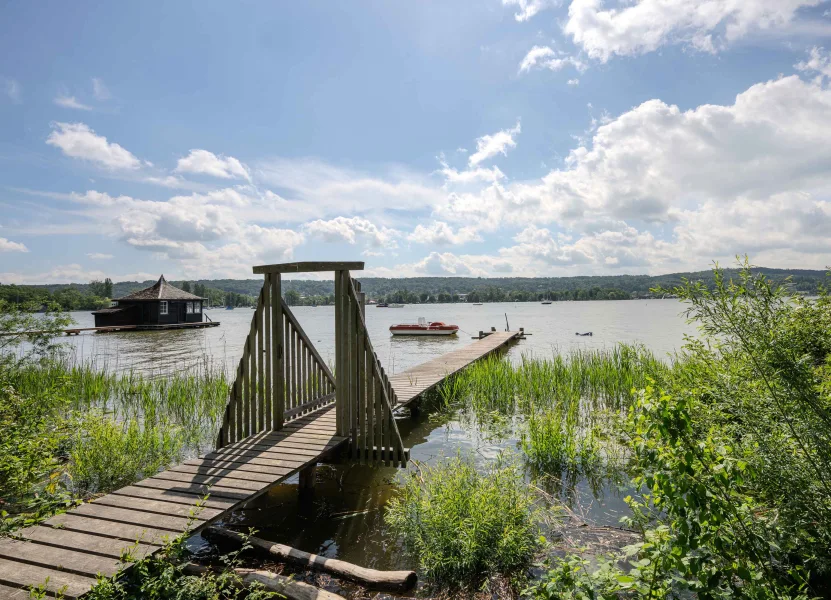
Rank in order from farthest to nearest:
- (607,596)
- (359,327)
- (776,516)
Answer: (359,327) < (776,516) < (607,596)

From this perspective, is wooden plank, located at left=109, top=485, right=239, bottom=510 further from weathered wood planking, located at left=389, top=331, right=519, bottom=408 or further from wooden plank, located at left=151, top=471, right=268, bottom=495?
weathered wood planking, located at left=389, top=331, right=519, bottom=408

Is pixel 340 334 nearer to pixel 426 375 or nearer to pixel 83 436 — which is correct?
pixel 83 436

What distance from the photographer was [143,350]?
2670cm

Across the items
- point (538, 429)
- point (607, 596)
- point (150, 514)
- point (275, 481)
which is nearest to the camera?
point (607, 596)

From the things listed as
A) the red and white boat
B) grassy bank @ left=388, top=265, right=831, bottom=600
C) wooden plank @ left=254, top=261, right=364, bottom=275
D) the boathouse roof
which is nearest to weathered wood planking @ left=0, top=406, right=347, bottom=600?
wooden plank @ left=254, top=261, right=364, bottom=275

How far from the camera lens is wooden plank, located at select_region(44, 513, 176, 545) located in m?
3.54

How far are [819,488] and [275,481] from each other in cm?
436

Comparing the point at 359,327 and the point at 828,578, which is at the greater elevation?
the point at 359,327

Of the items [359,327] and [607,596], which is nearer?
[607,596]

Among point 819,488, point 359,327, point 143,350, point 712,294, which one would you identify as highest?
point 712,294

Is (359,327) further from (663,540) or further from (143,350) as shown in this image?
(143,350)

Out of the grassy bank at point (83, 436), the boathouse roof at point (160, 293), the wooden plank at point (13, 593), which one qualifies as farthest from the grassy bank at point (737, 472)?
the boathouse roof at point (160, 293)

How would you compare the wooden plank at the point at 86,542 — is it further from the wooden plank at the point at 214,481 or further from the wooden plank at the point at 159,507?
the wooden plank at the point at 214,481

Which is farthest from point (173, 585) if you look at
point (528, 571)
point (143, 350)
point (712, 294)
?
point (143, 350)
